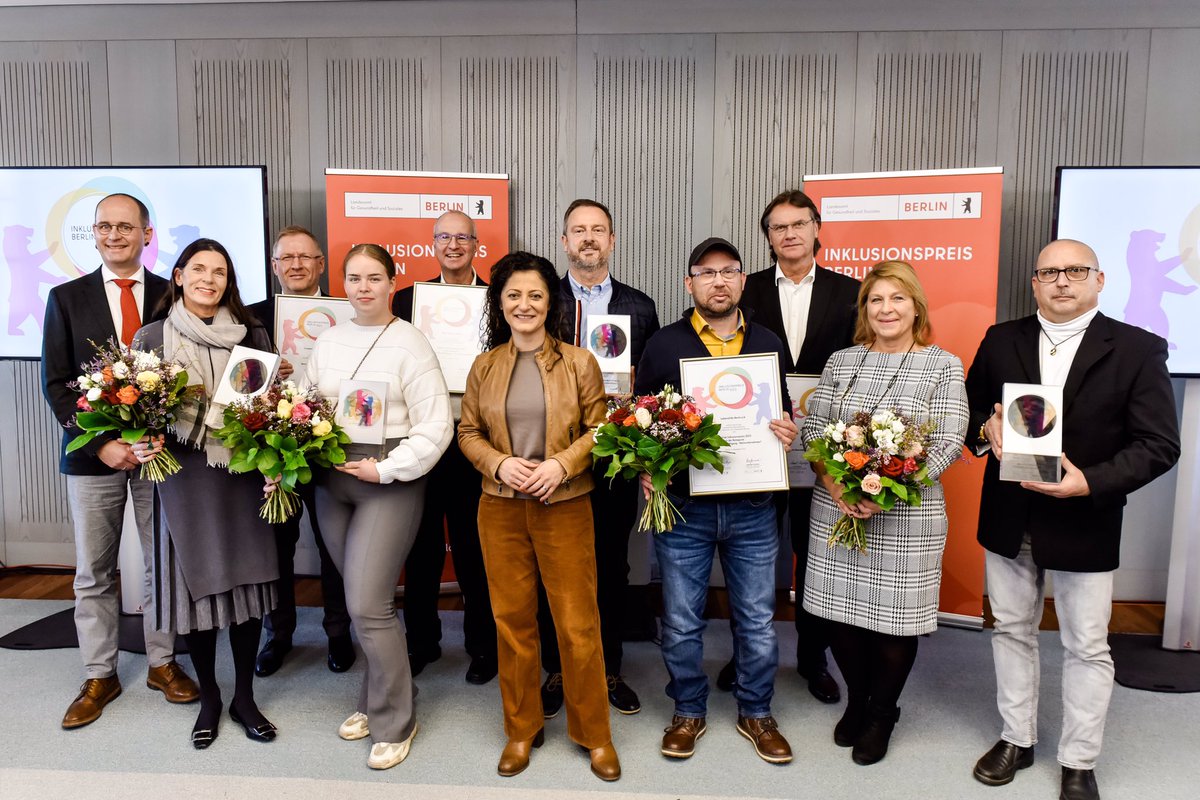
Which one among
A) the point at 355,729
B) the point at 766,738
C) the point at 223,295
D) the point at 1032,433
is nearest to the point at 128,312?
the point at 223,295

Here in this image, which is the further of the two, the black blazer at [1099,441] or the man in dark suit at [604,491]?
the man in dark suit at [604,491]

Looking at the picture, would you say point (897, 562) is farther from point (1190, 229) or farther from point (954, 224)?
point (1190, 229)

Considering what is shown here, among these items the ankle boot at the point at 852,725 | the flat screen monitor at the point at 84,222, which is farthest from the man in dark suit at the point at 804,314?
the flat screen monitor at the point at 84,222

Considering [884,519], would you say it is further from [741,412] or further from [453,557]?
[453,557]

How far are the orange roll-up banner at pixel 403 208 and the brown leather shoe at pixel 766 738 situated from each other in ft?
9.45

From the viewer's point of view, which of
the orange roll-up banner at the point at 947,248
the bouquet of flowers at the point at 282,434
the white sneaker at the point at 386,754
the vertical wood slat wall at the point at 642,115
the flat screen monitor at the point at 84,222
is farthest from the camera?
the vertical wood slat wall at the point at 642,115

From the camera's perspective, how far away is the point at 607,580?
3000 mm

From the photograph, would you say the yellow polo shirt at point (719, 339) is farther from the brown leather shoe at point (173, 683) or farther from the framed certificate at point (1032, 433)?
the brown leather shoe at point (173, 683)

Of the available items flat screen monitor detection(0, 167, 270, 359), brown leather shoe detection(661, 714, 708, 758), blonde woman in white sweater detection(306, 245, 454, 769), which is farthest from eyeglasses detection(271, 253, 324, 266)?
brown leather shoe detection(661, 714, 708, 758)

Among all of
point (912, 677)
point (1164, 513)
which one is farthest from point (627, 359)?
point (1164, 513)

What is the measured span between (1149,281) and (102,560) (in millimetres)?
5323

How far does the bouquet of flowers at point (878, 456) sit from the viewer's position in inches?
86.2

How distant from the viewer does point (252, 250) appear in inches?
157

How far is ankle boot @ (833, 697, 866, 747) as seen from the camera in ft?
8.76
